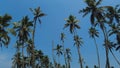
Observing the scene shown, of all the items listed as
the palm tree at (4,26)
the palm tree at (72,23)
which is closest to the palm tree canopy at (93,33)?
the palm tree at (72,23)

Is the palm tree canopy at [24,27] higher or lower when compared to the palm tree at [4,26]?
higher

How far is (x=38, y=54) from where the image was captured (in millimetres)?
102562

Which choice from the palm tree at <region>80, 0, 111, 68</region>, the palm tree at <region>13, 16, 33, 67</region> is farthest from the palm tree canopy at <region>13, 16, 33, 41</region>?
the palm tree at <region>80, 0, 111, 68</region>

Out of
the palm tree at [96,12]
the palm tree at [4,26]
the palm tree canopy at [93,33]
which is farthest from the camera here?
the palm tree canopy at [93,33]

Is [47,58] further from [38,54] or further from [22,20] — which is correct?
[22,20]

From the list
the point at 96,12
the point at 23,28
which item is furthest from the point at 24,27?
the point at 96,12

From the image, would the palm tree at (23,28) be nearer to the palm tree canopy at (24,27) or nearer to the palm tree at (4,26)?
the palm tree canopy at (24,27)

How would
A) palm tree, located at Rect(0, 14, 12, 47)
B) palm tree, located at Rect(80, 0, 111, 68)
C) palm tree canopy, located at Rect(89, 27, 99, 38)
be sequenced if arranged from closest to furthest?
1. palm tree, located at Rect(0, 14, 12, 47)
2. palm tree, located at Rect(80, 0, 111, 68)
3. palm tree canopy, located at Rect(89, 27, 99, 38)

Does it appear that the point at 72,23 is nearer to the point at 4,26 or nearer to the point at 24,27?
the point at 24,27

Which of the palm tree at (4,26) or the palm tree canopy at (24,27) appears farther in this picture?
the palm tree canopy at (24,27)

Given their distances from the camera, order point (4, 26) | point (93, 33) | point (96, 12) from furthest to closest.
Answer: point (93, 33) < point (96, 12) < point (4, 26)

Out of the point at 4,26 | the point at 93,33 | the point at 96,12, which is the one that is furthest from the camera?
the point at 93,33

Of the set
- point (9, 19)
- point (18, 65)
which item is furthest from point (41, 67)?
point (9, 19)

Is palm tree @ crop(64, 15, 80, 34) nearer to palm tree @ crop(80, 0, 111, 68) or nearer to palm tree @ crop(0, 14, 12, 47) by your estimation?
palm tree @ crop(80, 0, 111, 68)
